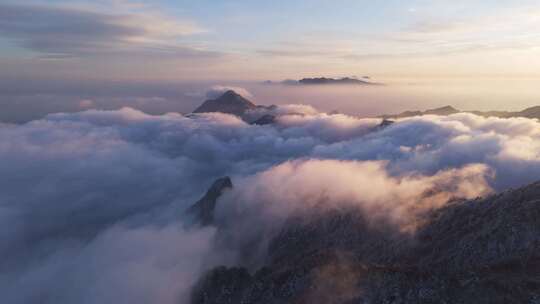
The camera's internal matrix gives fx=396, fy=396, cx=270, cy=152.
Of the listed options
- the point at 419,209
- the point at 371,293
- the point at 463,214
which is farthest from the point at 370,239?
the point at 371,293

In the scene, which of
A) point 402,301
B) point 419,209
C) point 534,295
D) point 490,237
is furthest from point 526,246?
point 419,209

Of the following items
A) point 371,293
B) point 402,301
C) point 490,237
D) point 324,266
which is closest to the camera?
point 402,301

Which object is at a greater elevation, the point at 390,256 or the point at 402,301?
the point at 402,301

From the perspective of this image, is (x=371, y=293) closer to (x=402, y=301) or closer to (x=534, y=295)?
(x=402, y=301)

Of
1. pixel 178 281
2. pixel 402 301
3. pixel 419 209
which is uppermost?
pixel 402 301

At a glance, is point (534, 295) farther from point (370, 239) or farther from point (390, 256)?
point (370, 239)

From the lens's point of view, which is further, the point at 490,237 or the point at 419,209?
the point at 419,209

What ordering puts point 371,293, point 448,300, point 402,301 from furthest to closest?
point 371,293 → point 402,301 → point 448,300
